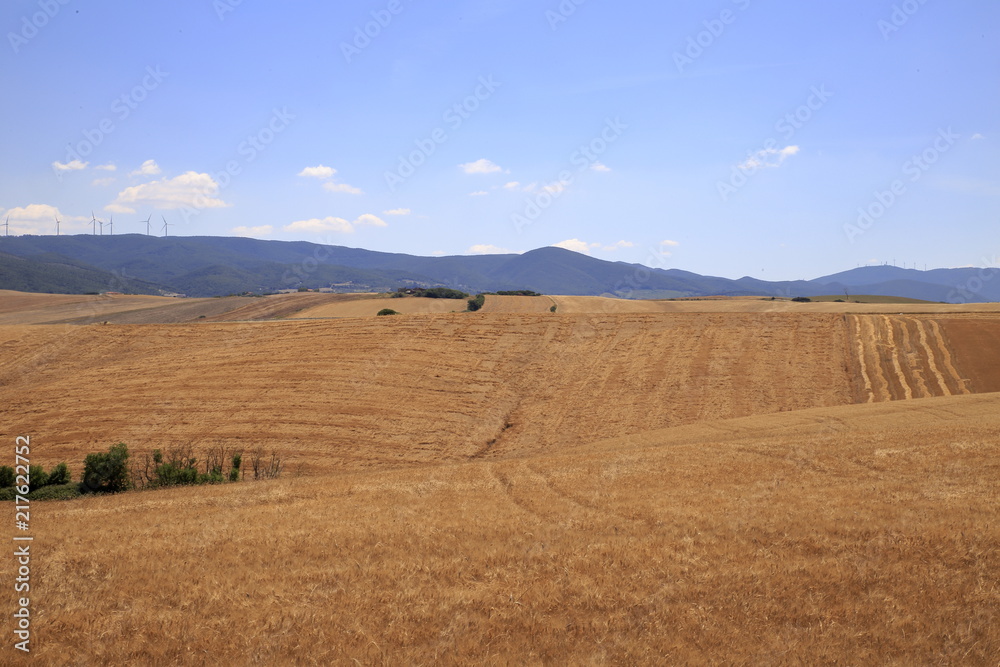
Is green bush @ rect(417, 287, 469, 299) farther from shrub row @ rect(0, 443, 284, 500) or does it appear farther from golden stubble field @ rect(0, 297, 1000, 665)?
shrub row @ rect(0, 443, 284, 500)

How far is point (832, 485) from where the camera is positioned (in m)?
15.7

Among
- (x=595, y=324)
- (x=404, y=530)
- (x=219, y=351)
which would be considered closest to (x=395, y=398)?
(x=219, y=351)

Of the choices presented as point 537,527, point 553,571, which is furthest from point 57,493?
point 553,571

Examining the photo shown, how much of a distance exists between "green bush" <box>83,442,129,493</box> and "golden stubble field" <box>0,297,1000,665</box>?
83.8 inches

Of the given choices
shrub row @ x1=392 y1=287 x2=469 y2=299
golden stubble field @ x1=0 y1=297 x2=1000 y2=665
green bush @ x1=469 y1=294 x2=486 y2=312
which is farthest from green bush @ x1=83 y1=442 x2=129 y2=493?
shrub row @ x1=392 y1=287 x2=469 y2=299

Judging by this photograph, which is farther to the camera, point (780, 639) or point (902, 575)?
point (902, 575)

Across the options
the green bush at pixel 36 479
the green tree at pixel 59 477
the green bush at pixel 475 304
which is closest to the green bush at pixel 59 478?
the green tree at pixel 59 477

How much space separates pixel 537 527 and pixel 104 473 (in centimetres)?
1486

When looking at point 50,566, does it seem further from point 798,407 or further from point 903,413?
point 798,407

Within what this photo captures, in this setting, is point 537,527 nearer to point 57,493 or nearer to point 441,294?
point 57,493

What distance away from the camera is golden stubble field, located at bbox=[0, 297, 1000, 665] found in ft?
28.2

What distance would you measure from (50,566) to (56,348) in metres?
40.4

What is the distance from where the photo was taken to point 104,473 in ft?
67.9

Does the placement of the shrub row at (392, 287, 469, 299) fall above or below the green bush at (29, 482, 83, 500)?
above
